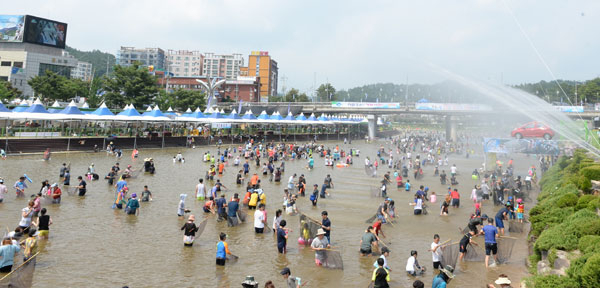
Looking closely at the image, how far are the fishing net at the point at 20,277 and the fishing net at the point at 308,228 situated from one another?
25.3 ft

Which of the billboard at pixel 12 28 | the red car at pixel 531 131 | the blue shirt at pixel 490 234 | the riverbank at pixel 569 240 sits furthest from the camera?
the billboard at pixel 12 28

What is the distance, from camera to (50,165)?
97.0ft

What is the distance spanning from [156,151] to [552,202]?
3780 cm

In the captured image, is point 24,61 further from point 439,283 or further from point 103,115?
point 439,283

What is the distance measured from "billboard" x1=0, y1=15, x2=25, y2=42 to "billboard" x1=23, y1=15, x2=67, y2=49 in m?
1.42

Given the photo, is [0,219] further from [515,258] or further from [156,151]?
[156,151]

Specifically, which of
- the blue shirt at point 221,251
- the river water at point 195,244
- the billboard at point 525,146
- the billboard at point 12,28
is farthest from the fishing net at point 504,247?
the billboard at point 12,28

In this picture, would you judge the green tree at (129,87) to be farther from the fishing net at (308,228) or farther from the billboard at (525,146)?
the fishing net at (308,228)

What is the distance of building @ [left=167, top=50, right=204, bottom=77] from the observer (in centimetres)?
19512

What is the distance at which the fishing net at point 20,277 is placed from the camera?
871cm

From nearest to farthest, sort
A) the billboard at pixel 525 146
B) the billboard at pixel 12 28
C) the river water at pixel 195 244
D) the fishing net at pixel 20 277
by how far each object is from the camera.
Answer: the fishing net at pixel 20 277, the river water at pixel 195 244, the billboard at pixel 525 146, the billboard at pixel 12 28

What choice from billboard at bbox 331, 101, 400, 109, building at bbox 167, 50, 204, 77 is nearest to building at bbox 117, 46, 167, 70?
building at bbox 167, 50, 204, 77

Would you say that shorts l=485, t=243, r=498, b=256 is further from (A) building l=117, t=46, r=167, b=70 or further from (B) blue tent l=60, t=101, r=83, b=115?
(A) building l=117, t=46, r=167, b=70

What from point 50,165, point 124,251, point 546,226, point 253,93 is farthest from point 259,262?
point 253,93
